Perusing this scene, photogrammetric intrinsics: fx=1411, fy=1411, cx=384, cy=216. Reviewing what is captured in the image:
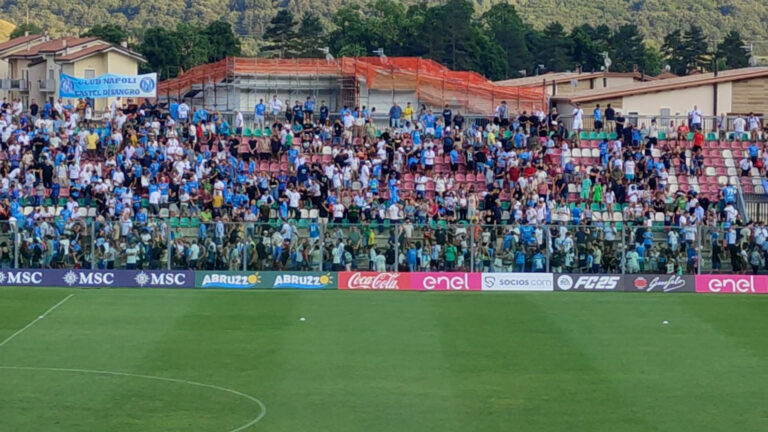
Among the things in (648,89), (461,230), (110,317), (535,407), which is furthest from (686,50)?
(535,407)

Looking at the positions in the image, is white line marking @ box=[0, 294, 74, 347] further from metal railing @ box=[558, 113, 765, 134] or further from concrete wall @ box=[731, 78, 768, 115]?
concrete wall @ box=[731, 78, 768, 115]

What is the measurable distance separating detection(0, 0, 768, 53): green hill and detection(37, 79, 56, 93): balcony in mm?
89722

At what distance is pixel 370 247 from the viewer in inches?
1759

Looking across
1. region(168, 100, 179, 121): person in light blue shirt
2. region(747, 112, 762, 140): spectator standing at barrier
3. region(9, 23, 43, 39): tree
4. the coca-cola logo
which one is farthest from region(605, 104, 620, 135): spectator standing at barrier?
region(9, 23, 43, 39): tree

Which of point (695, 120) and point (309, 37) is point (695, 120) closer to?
point (695, 120)

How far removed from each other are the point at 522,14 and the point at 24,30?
6592 cm

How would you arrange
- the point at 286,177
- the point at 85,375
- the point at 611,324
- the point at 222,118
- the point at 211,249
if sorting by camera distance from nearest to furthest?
the point at 85,375 → the point at 611,324 → the point at 211,249 → the point at 286,177 → the point at 222,118

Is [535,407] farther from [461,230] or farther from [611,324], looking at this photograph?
[461,230]

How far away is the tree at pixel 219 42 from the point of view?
12294 cm

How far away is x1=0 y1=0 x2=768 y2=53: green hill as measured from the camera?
7421 inches

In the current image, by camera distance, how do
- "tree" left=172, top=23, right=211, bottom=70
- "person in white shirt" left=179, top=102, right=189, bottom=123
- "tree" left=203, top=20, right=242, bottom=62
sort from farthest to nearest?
"tree" left=203, top=20, right=242, bottom=62
"tree" left=172, top=23, right=211, bottom=70
"person in white shirt" left=179, top=102, right=189, bottom=123

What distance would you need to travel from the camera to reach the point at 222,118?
2242 inches

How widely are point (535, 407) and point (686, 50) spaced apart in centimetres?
11969

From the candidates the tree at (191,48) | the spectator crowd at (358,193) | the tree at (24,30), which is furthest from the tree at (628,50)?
the spectator crowd at (358,193)
